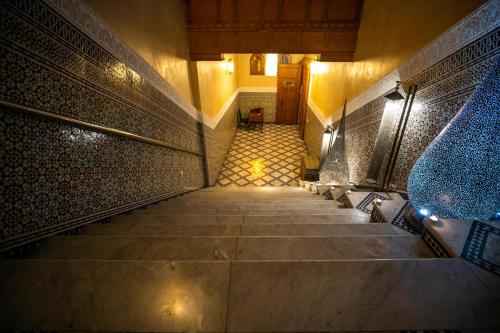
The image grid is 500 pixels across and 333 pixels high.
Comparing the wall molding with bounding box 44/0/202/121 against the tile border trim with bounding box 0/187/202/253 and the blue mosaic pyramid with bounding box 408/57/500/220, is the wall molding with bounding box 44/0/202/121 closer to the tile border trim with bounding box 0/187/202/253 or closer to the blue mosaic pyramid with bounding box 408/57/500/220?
the tile border trim with bounding box 0/187/202/253

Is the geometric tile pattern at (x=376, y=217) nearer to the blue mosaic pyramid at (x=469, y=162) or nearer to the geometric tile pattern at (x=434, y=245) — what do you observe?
the geometric tile pattern at (x=434, y=245)

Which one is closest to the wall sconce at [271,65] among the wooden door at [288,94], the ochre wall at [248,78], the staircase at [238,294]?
the ochre wall at [248,78]

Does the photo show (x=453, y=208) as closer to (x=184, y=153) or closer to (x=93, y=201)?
(x=93, y=201)

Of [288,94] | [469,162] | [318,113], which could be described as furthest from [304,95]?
[469,162]

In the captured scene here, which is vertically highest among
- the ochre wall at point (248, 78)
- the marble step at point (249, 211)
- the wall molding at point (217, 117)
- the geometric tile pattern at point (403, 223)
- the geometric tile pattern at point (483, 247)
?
the ochre wall at point (248, 78)

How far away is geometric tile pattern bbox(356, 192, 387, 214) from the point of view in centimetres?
226

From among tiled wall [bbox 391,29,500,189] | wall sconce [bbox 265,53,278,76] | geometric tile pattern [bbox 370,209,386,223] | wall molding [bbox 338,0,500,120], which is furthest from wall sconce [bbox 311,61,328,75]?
geometric tile pattern [bbox 370,209,386,223]

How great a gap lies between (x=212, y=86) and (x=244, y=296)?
4759 mm

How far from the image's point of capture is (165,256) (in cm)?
118

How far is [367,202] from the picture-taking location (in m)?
2.42

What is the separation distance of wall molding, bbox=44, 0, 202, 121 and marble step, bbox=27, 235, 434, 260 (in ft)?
4.51

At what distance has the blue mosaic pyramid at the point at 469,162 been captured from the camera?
3.62ft

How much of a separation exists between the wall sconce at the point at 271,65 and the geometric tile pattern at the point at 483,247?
26.6ft

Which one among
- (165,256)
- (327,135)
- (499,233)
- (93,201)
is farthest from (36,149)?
(327,135)
